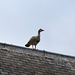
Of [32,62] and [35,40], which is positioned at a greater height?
[35,40]

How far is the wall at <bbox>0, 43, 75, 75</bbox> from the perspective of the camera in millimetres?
16641

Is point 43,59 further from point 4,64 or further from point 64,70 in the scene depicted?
point 4,64

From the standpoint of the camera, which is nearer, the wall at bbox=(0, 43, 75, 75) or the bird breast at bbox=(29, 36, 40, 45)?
the wall at bbox=(0, 43, 75, 75)

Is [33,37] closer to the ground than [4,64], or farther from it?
farther from it

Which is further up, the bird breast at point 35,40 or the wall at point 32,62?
the bird breast at point 35,40

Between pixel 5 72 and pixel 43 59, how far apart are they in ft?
10.2

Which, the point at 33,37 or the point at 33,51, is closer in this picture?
the point at 33,51

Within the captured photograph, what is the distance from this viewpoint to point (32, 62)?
17734mm

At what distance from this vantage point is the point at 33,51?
61.2ft

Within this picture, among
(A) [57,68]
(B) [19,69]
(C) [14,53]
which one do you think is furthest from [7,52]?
(A) [57,68]

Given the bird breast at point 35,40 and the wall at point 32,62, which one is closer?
the wall at point 32,62

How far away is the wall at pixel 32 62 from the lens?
54.6 feet

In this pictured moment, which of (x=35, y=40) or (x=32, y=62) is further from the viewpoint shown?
(x=35, y=40)

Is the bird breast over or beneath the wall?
over
